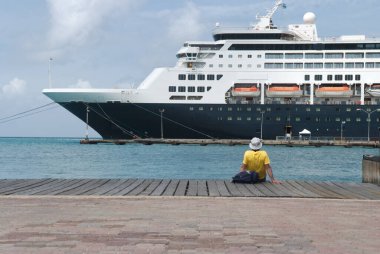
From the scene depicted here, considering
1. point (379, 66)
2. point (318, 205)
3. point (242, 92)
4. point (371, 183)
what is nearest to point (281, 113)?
point (242, 92)

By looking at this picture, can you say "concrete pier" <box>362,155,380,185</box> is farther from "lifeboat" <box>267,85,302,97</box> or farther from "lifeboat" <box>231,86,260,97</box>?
"lifeboat" <box>267,85,302,97</box>

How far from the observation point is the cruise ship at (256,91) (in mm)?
55312

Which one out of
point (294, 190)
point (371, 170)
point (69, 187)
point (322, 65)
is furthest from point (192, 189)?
point (322, 65)

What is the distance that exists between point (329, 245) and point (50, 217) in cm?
283

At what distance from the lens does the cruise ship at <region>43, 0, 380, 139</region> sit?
181 feet

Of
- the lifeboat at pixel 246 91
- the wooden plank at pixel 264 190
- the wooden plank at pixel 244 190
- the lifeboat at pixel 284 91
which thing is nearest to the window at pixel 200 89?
the lifeboat at pixel 246 91

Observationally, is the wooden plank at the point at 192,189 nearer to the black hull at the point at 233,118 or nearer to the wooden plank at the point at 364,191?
the wooden plank at the point at 364,191

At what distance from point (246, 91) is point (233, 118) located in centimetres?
236

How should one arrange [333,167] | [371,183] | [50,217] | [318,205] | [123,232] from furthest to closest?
[333,167], [371,183], [318,205], [50,217], [123,232]

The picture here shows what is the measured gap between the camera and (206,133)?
2247 inches

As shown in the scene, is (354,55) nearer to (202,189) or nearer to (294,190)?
(294,190)

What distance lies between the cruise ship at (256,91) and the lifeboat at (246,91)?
0.08 metres

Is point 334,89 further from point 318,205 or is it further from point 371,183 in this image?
point 318,205

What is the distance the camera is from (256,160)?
10.9 m
